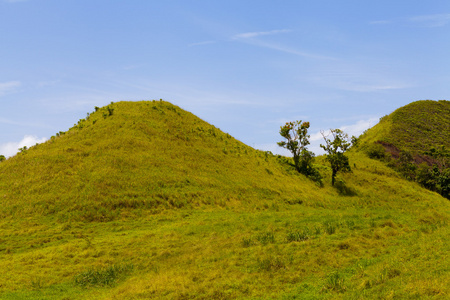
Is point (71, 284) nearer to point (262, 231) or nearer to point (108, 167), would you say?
point (262, 231)

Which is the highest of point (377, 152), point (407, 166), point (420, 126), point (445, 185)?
point (420, 126)

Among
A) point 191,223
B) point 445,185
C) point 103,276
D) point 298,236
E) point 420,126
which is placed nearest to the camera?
point 103,276

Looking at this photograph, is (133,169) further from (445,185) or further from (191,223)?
(445,185)

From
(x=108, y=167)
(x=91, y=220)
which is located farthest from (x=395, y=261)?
(x=108, y=167)

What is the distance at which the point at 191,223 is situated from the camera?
27.5m

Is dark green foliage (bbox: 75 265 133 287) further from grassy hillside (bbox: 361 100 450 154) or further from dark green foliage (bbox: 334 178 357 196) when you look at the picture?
grassy hillside (bbox: 361 100 450 154)

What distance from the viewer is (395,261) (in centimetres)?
1352

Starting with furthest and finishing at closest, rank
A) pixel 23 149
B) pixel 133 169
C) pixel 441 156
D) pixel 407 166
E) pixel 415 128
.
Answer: pixel 415 128 < pixel 441 156 < pixel 407 166 < pixel 23 149 < pixel 133 169

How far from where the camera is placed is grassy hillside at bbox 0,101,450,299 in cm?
1362

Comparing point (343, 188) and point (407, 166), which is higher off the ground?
point (407, 166)

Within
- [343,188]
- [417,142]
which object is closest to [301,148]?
[343,188]

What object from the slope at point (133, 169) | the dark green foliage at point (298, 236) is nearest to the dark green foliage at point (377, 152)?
the slope at point (133, 169)

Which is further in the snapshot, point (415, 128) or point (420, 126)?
point (420, 126)

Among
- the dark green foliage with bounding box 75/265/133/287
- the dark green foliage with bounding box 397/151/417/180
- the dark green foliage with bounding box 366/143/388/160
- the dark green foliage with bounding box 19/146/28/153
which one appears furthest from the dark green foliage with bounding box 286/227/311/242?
the dark green foliage with bounding box 366/143/388/160
